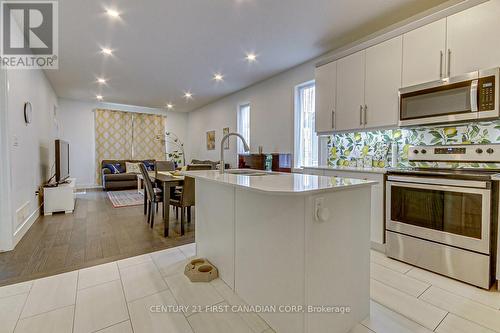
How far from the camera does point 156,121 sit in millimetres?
8266

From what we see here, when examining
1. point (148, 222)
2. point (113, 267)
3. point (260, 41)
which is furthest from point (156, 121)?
point (113, 267)

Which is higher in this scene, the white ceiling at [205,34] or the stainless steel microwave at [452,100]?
the white ceiling at [205,34]

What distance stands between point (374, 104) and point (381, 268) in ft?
5.85

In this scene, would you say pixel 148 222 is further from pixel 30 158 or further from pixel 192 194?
pixel 30 158

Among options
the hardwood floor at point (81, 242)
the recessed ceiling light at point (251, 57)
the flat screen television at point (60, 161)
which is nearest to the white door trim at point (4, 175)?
the hardwood floor at point (81, 242)

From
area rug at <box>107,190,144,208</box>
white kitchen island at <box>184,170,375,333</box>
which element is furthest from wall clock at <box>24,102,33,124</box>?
white kitchen island at <box>184,170,375,333</box>

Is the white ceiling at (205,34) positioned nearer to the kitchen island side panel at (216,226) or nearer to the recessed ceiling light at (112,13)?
the recessed ceiling light at (112,13)

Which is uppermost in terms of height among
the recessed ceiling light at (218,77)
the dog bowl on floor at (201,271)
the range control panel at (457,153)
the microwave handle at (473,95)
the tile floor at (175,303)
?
the recessed ceiling light at (218,77)

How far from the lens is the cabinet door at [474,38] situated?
1951mm

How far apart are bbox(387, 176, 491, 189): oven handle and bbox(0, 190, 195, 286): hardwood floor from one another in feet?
7.96

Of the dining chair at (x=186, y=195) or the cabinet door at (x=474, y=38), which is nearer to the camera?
the cabinet door at (x=474, y=38)

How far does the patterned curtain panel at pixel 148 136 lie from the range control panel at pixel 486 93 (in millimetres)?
8144

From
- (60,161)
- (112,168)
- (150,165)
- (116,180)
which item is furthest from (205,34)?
(112,168)

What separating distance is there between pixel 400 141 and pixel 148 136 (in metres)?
7.50
